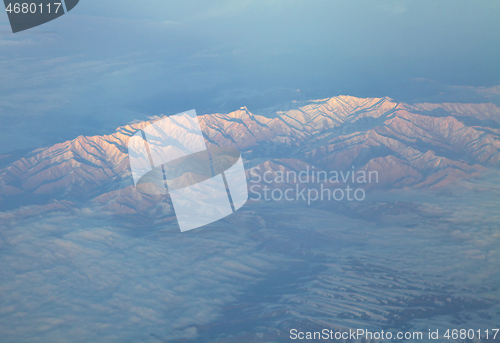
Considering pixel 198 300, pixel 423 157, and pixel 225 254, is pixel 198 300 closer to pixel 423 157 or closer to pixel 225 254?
pixel 225 254

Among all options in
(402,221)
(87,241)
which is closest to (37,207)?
(87,241)

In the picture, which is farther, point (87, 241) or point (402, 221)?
point (402, 221)

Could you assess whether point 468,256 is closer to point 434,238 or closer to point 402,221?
point 434,238

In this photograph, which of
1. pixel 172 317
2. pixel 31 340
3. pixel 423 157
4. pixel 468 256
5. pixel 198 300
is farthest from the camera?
pixel 423 157

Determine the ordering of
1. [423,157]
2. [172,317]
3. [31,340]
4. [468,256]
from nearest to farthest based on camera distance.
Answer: [31,340] → [172,317] → [468,256] → [423,157]

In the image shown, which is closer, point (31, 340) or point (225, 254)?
point (31, 340)

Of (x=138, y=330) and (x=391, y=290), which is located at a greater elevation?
(x=138, y=330)

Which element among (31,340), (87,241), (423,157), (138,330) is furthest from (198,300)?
(423,157)

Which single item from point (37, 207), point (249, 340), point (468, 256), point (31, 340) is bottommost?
point (468, 256)

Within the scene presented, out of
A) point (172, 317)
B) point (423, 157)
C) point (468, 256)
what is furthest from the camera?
point (423, 157)
